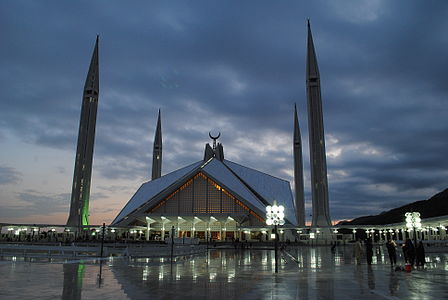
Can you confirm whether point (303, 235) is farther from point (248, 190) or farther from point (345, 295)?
point (345, 295)

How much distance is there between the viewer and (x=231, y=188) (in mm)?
55312

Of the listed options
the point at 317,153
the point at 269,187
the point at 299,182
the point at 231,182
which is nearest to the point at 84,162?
the point at 231,182

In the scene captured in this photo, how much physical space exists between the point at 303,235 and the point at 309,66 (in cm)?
2871

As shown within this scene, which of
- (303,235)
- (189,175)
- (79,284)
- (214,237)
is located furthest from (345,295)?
(303,235)

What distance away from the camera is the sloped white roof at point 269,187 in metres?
59.6

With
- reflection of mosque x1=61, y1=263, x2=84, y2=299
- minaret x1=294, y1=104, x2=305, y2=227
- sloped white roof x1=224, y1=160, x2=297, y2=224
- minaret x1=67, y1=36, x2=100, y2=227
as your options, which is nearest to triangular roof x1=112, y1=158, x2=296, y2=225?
sloped white roof x1=224, y1=160, x2=297, y2=224

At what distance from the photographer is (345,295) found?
8039 millimetres

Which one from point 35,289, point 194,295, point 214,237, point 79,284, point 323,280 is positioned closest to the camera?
point 194,295

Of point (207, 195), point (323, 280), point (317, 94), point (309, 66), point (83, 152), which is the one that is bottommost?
point (323, 280)

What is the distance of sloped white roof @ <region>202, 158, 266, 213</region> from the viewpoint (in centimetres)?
5447

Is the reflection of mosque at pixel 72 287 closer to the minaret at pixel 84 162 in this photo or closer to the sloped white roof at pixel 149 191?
the sloped white roof at pixel 149 191

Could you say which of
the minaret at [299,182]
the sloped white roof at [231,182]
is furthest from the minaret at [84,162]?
the minaret at [299,182]

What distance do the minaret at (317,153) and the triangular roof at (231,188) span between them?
5021 mm

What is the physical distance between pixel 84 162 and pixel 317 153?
37575mm
